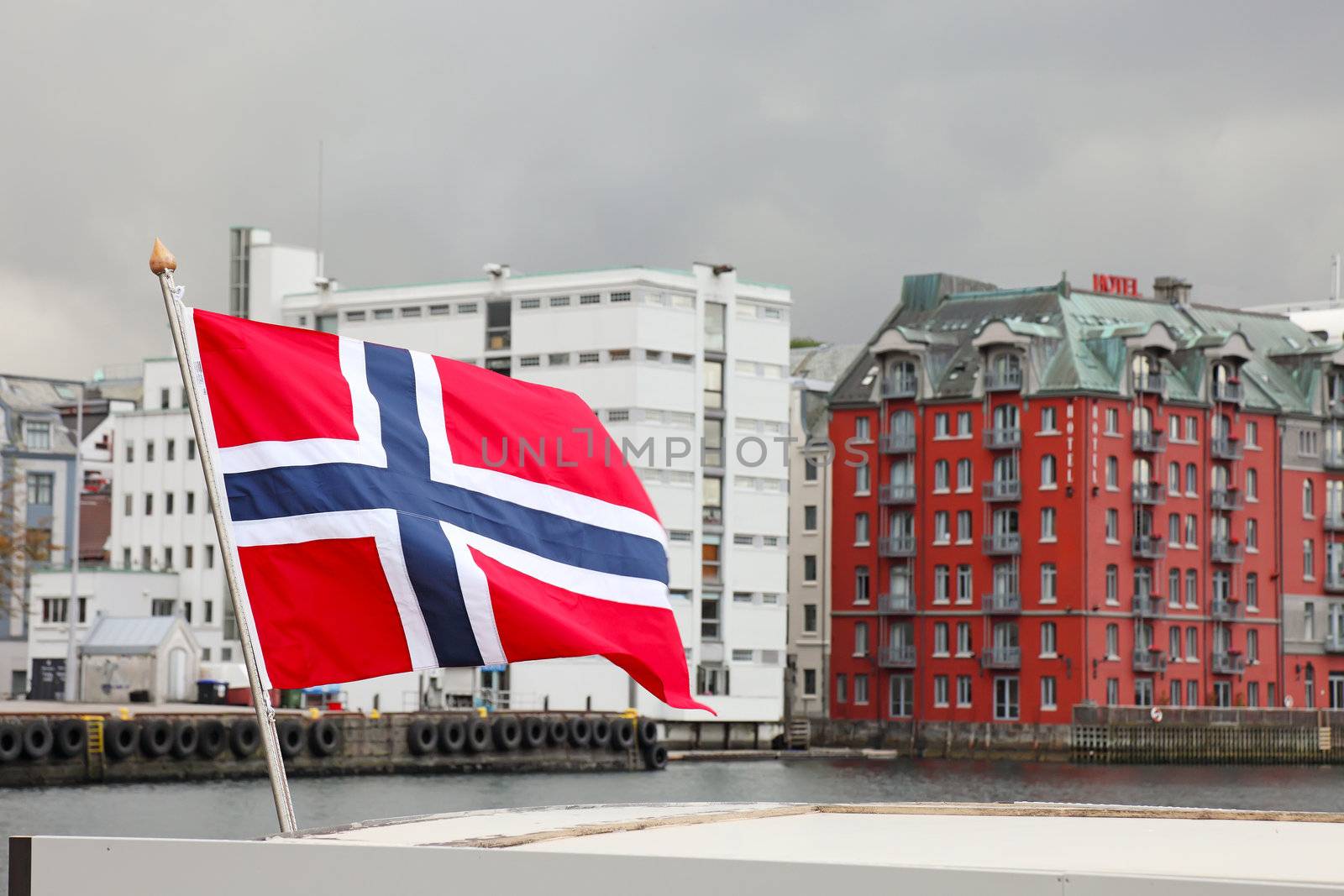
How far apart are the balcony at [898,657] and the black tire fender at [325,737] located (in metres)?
35.0

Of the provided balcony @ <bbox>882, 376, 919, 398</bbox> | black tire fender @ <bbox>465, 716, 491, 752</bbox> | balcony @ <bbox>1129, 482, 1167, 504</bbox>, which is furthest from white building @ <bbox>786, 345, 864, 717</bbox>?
black tire fender @ <bbox>465, 716, 491, 752</bbox>

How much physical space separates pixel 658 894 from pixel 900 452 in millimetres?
100613

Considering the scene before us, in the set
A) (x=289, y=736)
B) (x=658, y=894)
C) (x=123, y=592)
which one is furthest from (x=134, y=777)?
(x=658, y=894)

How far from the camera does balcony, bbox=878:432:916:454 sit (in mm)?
107000

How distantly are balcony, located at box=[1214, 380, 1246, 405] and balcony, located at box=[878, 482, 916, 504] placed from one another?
48.1ft

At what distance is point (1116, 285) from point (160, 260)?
105 metres

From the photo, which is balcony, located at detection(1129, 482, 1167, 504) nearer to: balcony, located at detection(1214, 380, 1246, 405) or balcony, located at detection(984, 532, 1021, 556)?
balcony, located at detection(984, 532, 1021, 556)

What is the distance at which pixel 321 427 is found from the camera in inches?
447

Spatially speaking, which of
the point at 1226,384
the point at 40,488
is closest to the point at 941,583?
the point at 1226,384

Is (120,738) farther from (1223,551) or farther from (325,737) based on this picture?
(1223,551)

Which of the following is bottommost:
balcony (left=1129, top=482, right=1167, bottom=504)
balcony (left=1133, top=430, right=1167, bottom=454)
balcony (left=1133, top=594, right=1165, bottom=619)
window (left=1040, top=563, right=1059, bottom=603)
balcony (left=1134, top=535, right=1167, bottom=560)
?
balcony (left=1133, top=594, right=1165, bottom=619)

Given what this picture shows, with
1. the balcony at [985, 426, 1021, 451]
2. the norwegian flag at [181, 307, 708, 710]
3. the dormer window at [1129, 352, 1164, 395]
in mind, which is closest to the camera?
the norwegian flag at [181, 307, 708, 710]

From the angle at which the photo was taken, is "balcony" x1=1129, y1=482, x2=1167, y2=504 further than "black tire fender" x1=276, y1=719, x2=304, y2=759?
Yes

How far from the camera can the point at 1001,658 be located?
102m
